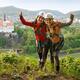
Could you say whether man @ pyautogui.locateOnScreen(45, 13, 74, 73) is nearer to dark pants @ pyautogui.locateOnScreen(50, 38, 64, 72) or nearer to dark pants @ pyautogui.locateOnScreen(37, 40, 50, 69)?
dark pants @ pyautogui.locateOnScreen(50, 38, 64, 72)

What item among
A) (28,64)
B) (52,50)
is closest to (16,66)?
(28,64)

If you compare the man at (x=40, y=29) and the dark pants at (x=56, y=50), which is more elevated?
the man at (x=40, y=29)

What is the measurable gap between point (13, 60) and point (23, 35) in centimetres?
6055

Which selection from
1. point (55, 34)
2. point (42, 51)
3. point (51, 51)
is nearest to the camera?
point (55, 34)

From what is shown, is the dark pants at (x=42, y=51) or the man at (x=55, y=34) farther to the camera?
the dark pants at (x=42, y=51)

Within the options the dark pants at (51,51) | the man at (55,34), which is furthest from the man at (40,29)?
the man at (55,34)

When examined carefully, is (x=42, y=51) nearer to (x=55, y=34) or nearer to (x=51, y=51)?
(x=51, y=51)

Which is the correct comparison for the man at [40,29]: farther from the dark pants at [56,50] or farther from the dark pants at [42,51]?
the dark pants at [56,50]

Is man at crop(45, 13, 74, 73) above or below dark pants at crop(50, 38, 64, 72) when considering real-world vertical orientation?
above

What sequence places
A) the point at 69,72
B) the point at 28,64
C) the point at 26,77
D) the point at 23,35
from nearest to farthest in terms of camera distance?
the point at 26,77
the point at 69,72
the point at 28,64
the point at 23,35

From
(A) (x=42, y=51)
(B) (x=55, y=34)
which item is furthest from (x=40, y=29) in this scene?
(A) (x=42, y=51)

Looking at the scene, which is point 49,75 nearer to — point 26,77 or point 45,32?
point 26,77

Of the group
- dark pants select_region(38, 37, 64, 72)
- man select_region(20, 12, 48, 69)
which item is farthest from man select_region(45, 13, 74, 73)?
man select_region(20, 12, 48, 69)

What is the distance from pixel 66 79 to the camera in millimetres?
7332
